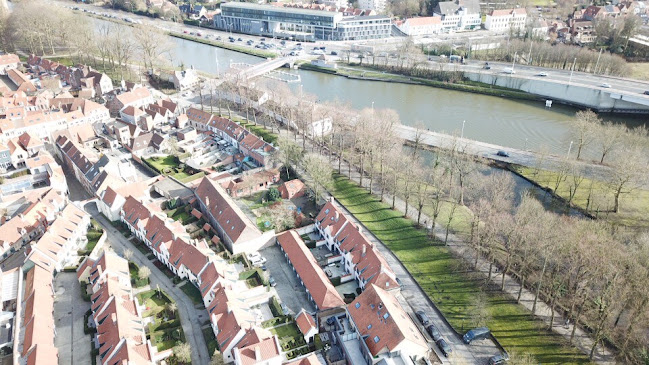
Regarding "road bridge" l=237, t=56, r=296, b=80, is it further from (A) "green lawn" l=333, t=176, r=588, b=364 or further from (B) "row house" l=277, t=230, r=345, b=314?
(B) "row house" l=277, t=230, r=345, b=314

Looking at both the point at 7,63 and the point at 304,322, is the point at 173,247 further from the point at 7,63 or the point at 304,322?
the point at 7,63

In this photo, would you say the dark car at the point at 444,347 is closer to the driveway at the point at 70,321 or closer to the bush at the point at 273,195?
the bush at the point at 273,195

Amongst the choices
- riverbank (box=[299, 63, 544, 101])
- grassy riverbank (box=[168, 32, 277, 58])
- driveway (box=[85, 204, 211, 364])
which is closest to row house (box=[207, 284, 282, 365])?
driveway (box=[85, 204, 211, 364])

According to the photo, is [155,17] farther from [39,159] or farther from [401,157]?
[401,157]

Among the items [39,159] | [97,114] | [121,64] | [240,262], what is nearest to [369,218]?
[240,262]

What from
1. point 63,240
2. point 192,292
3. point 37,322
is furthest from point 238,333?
point 63,240
